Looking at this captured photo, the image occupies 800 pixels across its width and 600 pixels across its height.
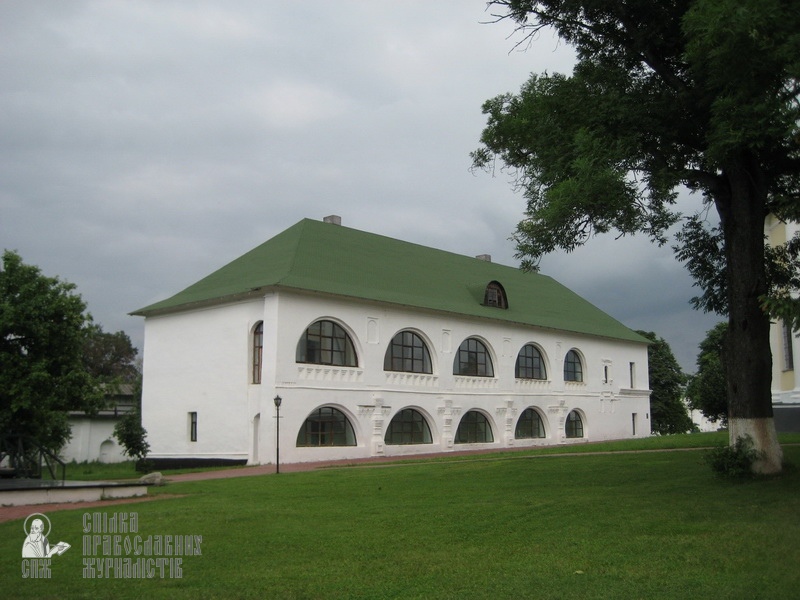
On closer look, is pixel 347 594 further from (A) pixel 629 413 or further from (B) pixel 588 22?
(A) pixel 629 413

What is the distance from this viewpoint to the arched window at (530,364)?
1740 inches

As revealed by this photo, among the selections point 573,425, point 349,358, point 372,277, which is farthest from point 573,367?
point 349,358

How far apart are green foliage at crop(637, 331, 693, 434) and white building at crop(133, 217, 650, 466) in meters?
15.6

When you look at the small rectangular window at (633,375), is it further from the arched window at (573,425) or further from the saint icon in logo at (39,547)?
the saint icon in logo at (39,547)

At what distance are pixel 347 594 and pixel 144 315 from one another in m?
33.1

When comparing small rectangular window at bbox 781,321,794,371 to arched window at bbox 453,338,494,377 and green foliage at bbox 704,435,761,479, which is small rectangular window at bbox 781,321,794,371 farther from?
arched window at bbox 453,338,494,377

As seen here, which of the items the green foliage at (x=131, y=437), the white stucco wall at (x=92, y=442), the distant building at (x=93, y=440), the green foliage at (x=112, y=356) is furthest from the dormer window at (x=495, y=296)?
the green foliage at (x=112, y=356)

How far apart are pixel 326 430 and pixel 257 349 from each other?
4.49 metres

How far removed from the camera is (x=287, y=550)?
976 centimetres

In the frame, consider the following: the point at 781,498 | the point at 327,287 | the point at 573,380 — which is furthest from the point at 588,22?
the point at 573,380

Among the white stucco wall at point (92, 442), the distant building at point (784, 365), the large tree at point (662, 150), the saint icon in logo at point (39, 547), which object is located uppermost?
the large tree at point (662, 150)

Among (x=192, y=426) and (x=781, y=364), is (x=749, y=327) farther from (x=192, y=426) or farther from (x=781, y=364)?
(x=192, y=426)

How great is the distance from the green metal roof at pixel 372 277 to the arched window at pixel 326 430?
5142 mm

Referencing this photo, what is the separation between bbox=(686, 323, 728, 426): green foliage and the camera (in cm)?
5269
